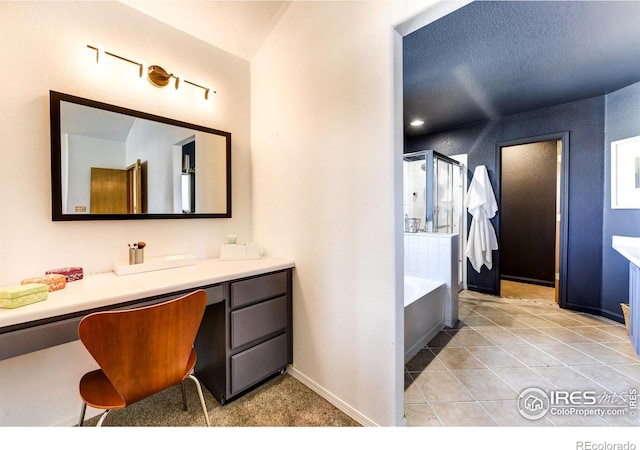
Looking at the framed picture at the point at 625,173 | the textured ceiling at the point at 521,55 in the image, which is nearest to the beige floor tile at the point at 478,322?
the framed picture at the point at 625,173

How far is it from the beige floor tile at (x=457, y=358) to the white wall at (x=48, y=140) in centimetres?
225

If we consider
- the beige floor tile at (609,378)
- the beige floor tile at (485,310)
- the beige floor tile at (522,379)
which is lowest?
the beige floor tile at (522,379)

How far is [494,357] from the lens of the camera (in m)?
2.13

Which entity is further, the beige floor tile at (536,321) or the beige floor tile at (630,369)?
the beige floor tile at (536,321)

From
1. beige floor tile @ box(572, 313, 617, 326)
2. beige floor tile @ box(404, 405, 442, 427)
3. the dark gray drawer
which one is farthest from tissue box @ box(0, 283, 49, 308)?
beige floor tile @ box(572, 313, 617, 326)

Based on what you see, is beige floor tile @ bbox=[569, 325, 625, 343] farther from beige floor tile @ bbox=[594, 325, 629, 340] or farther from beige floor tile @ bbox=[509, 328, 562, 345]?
beige floor tile @ bbox=[509, 328, 562, 345]

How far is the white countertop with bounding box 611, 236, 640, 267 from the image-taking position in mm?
2139

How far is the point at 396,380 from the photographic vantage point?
136 cm

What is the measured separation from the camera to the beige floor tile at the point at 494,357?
6.65ft

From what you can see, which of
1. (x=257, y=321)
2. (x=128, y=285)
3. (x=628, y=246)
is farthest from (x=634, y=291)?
(x=128, y=285)

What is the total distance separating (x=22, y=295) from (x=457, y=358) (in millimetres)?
2663

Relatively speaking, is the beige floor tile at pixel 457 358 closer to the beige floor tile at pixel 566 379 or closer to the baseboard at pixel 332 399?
the beige floor tile at pixel 566 379

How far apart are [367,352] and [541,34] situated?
2.46 meters
